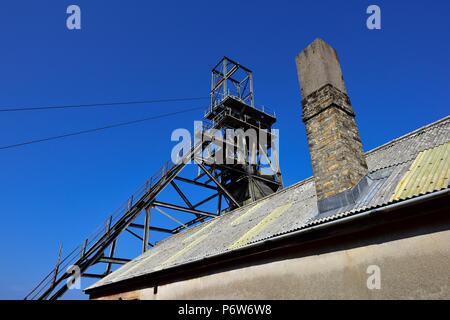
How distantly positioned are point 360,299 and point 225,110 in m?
16.6

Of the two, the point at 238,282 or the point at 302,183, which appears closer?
the point at 238,282

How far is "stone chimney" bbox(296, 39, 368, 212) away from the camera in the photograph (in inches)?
231

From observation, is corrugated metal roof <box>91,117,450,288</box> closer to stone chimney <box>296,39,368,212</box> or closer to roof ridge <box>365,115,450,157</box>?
roof ridge <box>365,115,450,157</box>

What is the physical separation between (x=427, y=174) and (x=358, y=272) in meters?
1.85

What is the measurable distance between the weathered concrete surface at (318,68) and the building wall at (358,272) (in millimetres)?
3646

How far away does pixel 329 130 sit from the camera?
6.38 m

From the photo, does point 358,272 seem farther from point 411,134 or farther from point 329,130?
point 411,134

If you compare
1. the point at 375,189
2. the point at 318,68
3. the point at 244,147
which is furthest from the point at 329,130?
the point at 244,147

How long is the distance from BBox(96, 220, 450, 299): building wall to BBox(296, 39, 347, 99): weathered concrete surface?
3646 mm

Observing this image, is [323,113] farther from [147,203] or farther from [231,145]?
Result: [231,145]
